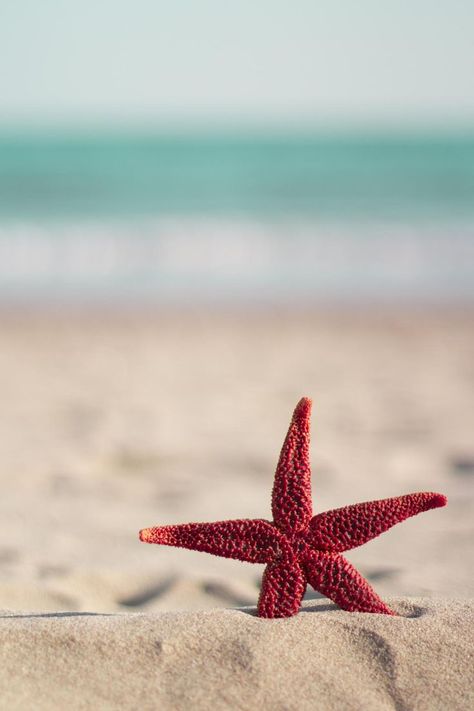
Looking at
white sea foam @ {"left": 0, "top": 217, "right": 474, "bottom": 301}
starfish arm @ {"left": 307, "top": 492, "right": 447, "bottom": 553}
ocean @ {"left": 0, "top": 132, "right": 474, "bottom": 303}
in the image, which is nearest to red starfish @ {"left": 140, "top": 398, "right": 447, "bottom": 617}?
starfish arm @ {"left": 307, "top": 492, "right": 447, "bottom": 553}

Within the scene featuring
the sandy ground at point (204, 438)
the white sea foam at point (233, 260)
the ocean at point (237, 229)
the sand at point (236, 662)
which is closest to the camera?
the sand at point (236, 662)

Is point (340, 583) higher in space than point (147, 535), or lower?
lower

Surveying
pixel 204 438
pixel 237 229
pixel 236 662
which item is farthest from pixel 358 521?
pixel 237 229

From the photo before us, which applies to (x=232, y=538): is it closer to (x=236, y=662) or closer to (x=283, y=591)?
(x=283, y=591)

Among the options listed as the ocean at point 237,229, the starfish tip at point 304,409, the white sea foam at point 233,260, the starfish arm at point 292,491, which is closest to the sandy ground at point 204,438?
the starfish arm at point 292,491

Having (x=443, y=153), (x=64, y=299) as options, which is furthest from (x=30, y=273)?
(x=443, y=153)

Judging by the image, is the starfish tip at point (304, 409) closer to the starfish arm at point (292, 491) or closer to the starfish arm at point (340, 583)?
the starfish arm at point (292, 491)

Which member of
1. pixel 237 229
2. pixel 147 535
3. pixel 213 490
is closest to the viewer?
pixel 147 535
